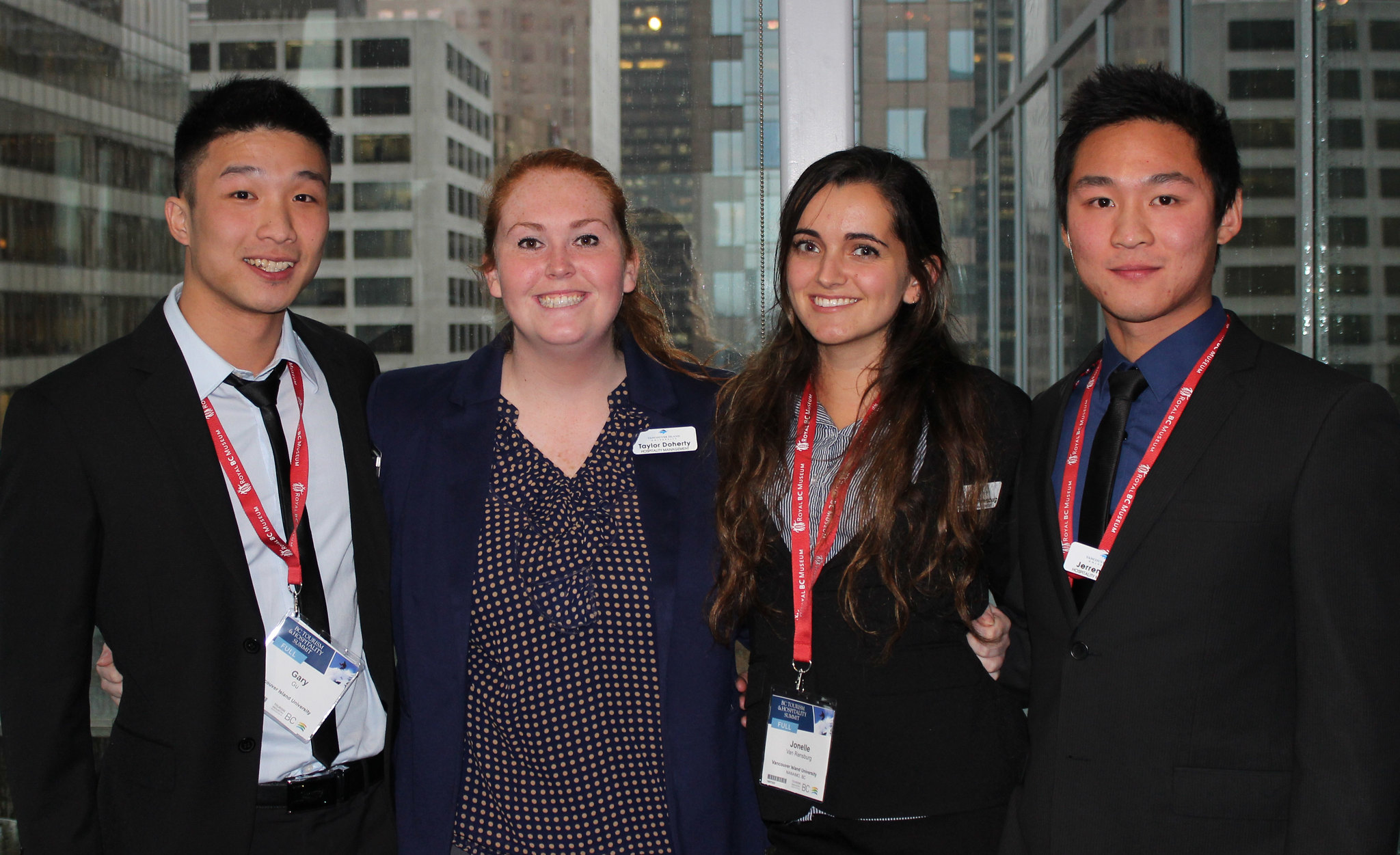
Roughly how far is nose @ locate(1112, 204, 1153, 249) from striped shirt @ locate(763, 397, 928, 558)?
0.54m

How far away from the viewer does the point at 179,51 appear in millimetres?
4691

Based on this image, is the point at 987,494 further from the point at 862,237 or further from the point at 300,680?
the point at 300,680

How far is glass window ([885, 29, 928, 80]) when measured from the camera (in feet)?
14.3

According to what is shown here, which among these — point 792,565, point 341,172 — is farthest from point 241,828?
point 341,172

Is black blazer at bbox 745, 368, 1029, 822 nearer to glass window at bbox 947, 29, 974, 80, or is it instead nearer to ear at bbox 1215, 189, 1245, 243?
ear at bbox 1215, 189, 1245, 243

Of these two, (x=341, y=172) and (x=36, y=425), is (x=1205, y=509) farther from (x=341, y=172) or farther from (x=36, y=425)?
(x=341, y=172)

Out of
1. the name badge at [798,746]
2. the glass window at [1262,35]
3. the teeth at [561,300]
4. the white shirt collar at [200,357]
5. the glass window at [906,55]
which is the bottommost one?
the name badge at [798,746]

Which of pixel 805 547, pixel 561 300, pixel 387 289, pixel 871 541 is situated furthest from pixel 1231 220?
pixel 387 289

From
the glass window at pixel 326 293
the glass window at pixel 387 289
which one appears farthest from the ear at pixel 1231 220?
the glass window at pixel 326 293

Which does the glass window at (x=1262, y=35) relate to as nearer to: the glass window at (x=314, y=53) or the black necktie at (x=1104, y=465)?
the black necktie at (x=1104, y=465)

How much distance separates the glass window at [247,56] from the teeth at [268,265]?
296 centimetres

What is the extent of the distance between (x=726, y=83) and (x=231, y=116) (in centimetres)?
231

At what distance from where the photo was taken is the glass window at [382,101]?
4520mm

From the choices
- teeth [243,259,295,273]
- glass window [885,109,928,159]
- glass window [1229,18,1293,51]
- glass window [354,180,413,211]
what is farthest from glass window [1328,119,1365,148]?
glass window [354,180,413,211]
